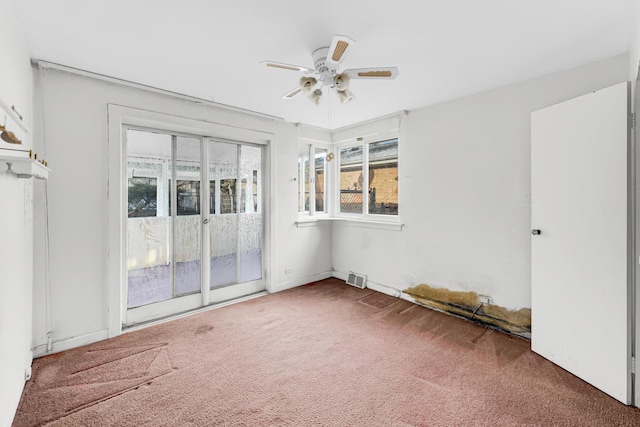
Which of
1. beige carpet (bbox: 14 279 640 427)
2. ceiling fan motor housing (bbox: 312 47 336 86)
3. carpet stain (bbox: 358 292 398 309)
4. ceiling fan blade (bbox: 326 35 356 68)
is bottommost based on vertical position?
beige carpet (bbox: 14 279 640 427)

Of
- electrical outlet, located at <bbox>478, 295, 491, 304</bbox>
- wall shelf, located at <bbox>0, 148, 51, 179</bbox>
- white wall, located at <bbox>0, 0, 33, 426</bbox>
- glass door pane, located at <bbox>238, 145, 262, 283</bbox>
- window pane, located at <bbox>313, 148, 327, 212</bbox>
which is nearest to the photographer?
wall shelf, located at <bbox>0, 148, 51, 179</bbox>

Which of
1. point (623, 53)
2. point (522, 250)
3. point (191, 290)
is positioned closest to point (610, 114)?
point (623, 53)

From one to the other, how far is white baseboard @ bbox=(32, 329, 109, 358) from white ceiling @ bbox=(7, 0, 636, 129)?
2.29m

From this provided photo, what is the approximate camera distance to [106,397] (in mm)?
1889

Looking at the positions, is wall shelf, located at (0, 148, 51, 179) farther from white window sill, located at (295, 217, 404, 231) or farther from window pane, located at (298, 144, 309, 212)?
window pane, located at (298, 144, 309, 212)

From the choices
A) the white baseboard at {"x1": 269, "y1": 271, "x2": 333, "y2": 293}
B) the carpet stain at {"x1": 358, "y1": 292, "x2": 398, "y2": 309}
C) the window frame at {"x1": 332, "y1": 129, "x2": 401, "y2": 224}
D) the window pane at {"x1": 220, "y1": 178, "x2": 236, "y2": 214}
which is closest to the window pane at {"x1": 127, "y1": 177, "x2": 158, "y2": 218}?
the window pane at {"x1": 220, "y1": 178, "x2": 236, "y2": 214}

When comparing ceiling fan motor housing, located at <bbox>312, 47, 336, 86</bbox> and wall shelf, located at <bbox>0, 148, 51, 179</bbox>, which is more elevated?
ceiling fan motor housing, located at <bbox>312, 47, 336, 86</bbox>

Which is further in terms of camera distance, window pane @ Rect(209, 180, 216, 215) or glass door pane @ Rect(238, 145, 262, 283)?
glass door pane @ Rect(238, 145, 262, 283)

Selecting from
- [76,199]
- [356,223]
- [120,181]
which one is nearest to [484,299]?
[356,223]

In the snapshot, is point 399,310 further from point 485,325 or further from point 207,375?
point 207,375

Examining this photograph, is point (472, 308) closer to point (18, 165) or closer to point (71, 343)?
point (18, 165)

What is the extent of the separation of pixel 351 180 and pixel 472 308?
235cm

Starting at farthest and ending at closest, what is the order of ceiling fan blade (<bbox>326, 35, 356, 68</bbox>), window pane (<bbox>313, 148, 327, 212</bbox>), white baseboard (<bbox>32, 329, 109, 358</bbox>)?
window pane (<bbox>313, 148, 327, 212</bbox>) → white baseboard (<bbox>32, 329, 109, 358</bbox>) → ceiling fan blade (<bbox>326, 35, 356, 68</bbox>)

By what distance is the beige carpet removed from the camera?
5.63ft
